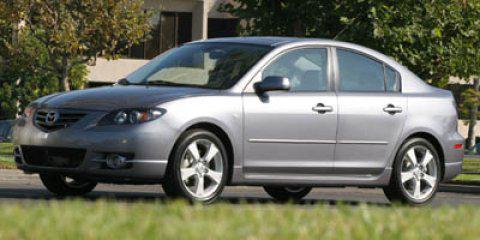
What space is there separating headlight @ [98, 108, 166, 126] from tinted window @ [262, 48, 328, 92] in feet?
5.02

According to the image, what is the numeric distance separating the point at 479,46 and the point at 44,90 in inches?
1093

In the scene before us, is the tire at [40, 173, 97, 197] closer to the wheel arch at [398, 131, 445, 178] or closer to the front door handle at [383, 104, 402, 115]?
the front door handle at [383, 104, 402, 115]

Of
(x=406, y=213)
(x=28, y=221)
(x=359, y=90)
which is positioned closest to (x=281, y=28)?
(x=359, y=90)

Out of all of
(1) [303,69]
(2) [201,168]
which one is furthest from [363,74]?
(2) [201,168]

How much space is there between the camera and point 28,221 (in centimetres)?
750

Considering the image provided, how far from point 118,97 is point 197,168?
3.18 feet

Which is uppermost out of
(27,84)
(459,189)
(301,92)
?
(301,92)

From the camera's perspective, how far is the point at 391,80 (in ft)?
44.3

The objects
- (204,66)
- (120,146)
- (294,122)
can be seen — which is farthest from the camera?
(204,66)

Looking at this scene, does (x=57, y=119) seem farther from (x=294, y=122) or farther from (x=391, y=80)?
(x=391, y=80)

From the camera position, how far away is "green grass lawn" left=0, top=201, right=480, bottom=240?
6984 mm

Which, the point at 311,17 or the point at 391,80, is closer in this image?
the point at 391,80

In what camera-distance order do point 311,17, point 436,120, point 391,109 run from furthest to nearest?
point 311,17, point 436,120, point 391,109

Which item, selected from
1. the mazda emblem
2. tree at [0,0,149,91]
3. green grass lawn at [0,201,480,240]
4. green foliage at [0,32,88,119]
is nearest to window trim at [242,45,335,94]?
the mazda emblem
